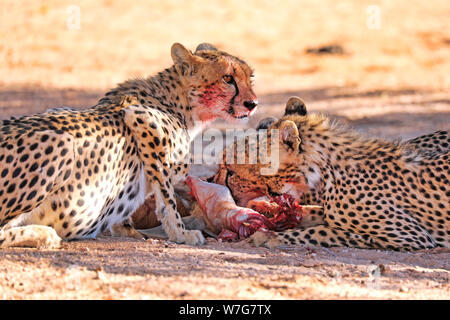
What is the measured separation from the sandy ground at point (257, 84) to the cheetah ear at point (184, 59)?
159 cm

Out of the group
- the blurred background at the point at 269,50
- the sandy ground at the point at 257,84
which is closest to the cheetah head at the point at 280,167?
the sandy ground at the point at 257,84

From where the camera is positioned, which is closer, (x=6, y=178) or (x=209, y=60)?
(x=6, y=178)

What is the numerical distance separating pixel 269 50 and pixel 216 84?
1133 centimetres

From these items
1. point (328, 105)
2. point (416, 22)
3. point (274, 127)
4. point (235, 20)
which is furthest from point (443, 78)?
point (274, 127)

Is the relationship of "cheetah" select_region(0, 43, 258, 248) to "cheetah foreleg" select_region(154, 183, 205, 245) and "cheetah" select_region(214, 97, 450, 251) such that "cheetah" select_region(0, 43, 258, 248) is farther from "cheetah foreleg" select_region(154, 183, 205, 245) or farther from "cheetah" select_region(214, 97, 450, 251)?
"cheetah" select_region(214, 97, 450, 251)

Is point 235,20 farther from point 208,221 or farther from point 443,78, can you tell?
point 208,221

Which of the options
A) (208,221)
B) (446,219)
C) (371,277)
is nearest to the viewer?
(371,277)

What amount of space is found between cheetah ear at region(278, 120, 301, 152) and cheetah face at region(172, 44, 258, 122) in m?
0.46

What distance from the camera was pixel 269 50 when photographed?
54.2 feet

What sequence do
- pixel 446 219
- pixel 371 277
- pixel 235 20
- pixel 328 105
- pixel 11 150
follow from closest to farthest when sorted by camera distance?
pixel 371 277
pixel 11 150
pixel 446 219
pixel 328 105
pixel 235 20

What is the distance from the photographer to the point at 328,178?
5207mm

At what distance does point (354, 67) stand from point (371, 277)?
1177 centimetres

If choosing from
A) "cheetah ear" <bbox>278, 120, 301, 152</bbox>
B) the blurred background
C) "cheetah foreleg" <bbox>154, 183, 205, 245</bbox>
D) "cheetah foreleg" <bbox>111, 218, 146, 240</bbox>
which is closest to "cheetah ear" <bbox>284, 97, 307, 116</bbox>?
"cheetah ear" <bbox>278, 120, 301, 152</bbox>

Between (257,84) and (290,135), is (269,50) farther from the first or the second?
(290,135)
